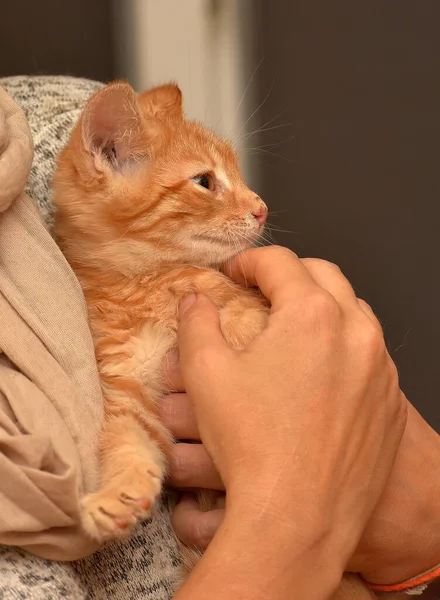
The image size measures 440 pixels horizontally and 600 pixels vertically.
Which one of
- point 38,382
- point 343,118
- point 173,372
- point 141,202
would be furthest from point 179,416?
point 343,118

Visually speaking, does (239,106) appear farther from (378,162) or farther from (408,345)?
(408,345)

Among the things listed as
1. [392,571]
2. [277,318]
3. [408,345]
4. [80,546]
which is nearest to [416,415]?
[392,571]

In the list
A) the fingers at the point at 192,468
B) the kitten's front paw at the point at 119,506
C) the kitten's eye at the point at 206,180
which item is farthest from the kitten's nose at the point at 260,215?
the kitten's front paw at the point at 119,506

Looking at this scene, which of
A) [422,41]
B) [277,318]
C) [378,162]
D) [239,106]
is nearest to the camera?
[277,318]

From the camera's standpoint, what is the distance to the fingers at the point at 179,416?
4.20ft

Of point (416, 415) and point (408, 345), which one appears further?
point (408, 345)

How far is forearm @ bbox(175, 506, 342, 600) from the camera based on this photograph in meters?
0.94

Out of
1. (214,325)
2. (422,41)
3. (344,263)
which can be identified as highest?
(422,41)

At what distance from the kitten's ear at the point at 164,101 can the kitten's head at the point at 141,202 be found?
11cm

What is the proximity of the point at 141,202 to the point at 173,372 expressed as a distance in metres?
0.33

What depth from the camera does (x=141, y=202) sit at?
138 cm

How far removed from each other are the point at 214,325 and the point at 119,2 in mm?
1688

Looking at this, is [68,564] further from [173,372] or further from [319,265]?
[319,265]

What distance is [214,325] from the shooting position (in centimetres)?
120
